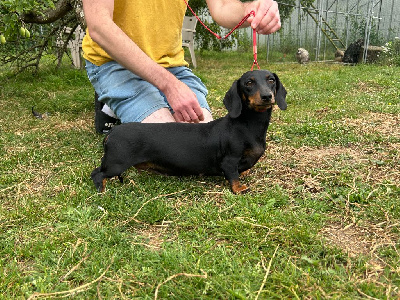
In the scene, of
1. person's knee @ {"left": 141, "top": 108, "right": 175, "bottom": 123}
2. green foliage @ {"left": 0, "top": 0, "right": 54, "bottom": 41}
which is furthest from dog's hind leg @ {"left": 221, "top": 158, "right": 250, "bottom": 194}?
green foliage @ {"left": 0, "top": 0, "right": 54, "bottom": 41}

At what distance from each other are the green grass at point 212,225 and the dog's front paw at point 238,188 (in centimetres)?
6

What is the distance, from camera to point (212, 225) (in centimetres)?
232

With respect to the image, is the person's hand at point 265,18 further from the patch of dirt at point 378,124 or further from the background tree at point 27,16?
the background tree at point 27,16

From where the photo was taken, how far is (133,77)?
350cm

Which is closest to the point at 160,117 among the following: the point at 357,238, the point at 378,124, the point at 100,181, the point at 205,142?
the point at 205,142

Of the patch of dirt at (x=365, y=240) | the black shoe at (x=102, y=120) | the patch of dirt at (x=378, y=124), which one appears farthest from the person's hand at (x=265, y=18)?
the black shoe at (x=102, y=120)

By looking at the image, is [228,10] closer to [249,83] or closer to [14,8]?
[249,83]

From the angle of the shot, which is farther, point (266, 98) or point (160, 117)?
point (160, 117)

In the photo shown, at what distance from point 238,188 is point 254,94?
66 cm

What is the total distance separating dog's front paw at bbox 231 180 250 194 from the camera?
2.79m

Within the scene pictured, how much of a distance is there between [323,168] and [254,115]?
2.66 feet

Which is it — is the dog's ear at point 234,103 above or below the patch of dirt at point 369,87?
above

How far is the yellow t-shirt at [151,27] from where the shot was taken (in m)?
3.48

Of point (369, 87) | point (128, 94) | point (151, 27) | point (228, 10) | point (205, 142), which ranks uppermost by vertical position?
point (228, 10)
